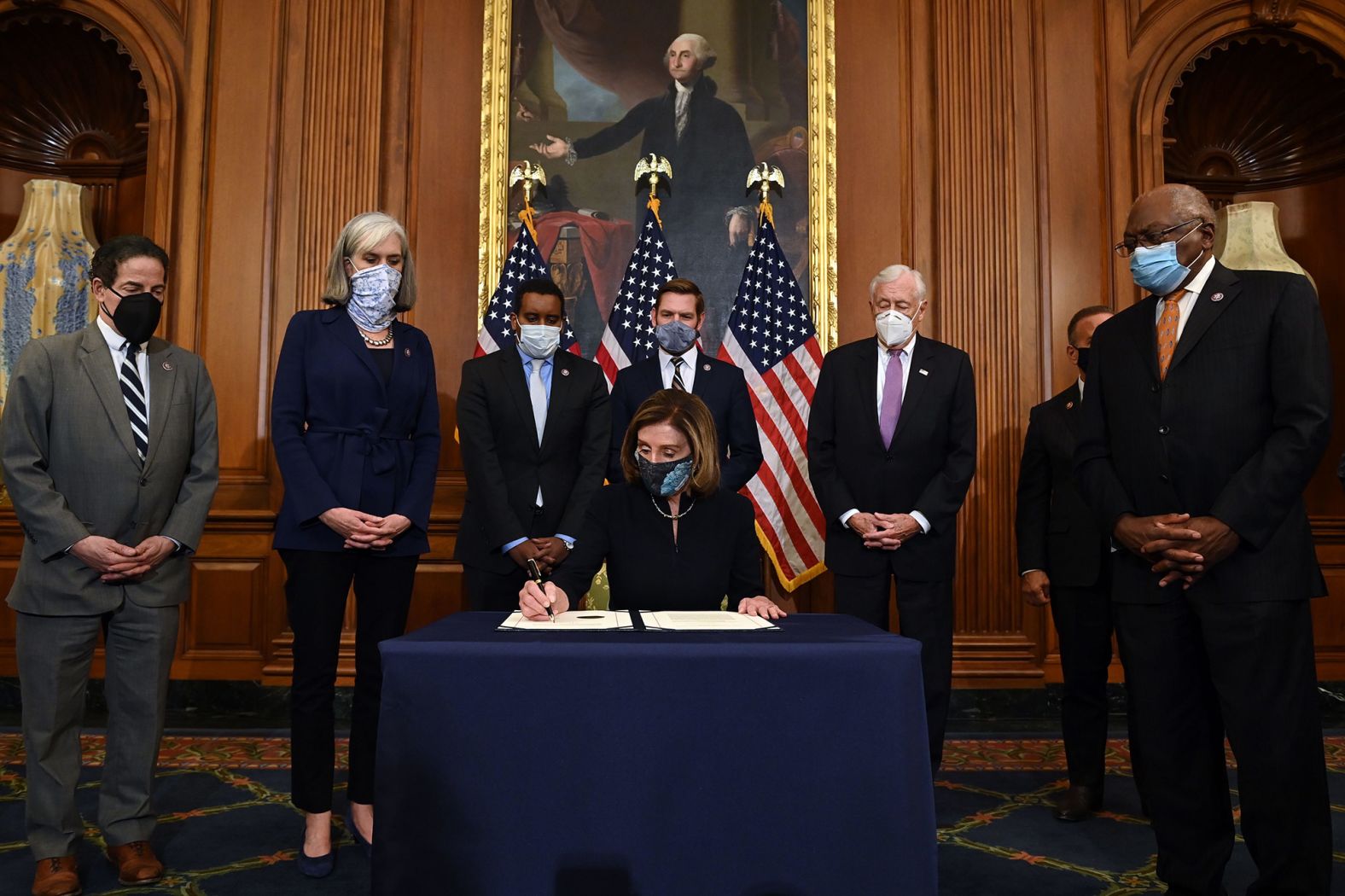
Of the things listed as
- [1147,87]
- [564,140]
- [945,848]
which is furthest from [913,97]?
[945,848]

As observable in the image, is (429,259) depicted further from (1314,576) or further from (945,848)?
(1314,576)

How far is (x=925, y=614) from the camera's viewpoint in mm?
3893

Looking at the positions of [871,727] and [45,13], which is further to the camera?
[45,13]

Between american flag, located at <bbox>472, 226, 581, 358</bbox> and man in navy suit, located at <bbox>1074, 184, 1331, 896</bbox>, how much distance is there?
325 cm

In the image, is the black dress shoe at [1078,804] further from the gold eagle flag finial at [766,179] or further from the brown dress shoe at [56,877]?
the gold eagle flag finial at [766,179]

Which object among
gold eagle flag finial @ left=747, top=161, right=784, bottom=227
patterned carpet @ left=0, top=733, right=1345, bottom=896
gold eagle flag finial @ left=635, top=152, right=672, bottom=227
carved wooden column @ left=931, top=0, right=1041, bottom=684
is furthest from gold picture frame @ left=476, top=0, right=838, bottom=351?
patterned carpet @ left=0, top=733, right=1345, bottom=896

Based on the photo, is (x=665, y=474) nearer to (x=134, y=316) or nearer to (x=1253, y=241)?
(x=134, y=316)

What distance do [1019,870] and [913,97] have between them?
14.8ft

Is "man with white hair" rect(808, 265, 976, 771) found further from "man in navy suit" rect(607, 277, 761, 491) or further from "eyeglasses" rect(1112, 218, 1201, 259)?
"eyeglasses" rect(1112, 218, 1201, 259)

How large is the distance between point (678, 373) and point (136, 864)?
2.56m

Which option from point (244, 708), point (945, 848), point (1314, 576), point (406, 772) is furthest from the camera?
point (244, 708)

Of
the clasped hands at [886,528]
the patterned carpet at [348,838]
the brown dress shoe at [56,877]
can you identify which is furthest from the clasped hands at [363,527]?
the clasped hands at [886,528]

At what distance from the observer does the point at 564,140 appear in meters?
5.99

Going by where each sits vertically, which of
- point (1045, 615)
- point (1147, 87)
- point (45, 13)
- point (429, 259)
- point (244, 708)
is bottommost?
point (244, 708)
